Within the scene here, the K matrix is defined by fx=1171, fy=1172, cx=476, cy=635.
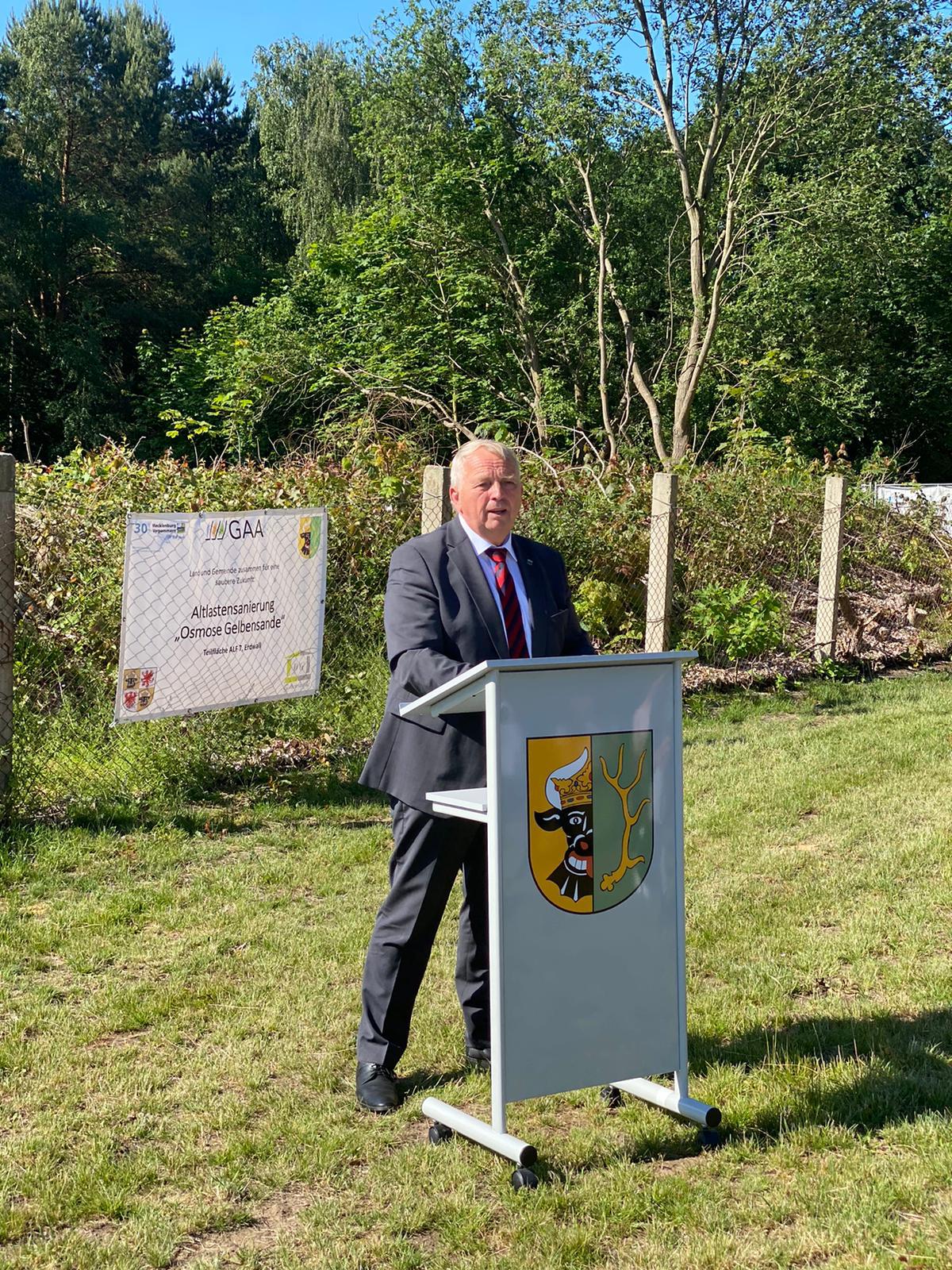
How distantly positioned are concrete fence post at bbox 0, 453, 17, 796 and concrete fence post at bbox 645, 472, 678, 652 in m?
5.20

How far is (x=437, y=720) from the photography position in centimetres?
353

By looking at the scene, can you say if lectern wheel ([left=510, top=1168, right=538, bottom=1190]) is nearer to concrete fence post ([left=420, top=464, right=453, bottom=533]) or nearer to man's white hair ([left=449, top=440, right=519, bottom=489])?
man's white hair ([left=449, top=440, right=519, bottom=489])

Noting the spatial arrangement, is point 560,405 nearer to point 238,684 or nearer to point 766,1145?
point 238,684

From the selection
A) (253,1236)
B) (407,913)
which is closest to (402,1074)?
(407,913)

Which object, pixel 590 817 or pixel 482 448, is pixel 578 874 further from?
pixel 482 448

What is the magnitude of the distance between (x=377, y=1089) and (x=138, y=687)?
132 inches

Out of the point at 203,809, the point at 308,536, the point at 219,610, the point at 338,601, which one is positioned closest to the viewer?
the point at 219,610

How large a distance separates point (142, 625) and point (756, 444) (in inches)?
414

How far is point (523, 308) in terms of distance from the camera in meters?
23.8

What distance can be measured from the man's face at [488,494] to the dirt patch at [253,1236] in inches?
77.2

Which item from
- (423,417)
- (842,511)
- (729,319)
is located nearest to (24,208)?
(423,417)

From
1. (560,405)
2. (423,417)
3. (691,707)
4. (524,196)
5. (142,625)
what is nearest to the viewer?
(142,625)

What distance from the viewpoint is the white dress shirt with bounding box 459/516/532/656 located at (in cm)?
368

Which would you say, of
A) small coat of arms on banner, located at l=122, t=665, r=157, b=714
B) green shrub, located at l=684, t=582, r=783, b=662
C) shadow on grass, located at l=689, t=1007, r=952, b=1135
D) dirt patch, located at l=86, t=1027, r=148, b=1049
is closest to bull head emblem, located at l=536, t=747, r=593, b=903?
shadow on grass, located at l=689, t=1007, r=952, b=1135
